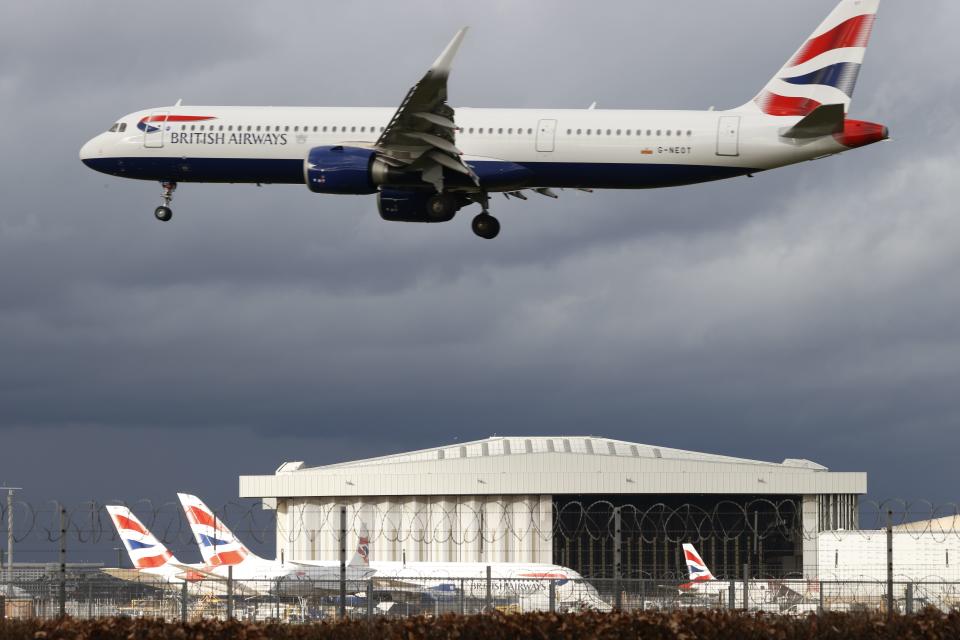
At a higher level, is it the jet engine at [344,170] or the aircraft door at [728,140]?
the aircraft door at [728,140]

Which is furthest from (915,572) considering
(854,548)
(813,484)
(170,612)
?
(170,612)

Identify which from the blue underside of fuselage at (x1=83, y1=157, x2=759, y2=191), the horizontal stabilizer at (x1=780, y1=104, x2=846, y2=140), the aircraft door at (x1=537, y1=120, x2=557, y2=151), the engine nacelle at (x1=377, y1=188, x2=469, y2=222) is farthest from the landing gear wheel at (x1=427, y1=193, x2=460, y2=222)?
the horizontal stabilizer at (x1=780, y1=104, x2=846, y2=140)

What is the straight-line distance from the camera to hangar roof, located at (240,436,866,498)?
315 ft

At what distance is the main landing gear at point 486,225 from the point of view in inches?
2211

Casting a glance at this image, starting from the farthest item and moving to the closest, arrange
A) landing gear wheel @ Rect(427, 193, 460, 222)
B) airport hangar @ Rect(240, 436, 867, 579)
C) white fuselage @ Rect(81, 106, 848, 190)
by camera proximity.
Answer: airport hangar @ Rect(240, 436, 867, 579)
landing gear wheel @ Rect(427, 193, 460, 222)
white fuselage @ Rect(81, 106, 848, 190)

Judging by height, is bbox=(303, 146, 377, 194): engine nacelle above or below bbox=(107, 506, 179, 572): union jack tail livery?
above

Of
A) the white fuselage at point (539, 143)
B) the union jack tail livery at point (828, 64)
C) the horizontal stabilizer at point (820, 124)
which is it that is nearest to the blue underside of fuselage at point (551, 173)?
the white fuselage at point (539, 143)

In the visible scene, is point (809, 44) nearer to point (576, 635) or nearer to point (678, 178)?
point (678, 178)

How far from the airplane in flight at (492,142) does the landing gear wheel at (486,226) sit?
0.16 ft

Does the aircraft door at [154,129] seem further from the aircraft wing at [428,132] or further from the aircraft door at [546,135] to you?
the aircraft door at [546,135]

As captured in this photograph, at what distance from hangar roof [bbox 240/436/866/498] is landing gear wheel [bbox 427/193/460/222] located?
43432mm

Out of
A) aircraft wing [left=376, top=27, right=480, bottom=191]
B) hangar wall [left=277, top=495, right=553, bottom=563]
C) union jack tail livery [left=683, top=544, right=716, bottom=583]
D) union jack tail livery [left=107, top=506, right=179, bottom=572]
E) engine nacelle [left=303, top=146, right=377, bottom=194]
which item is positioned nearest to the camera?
aircraft wing [left=376, top=27, right=480, bottom=191]

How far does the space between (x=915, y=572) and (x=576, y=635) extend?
168ft

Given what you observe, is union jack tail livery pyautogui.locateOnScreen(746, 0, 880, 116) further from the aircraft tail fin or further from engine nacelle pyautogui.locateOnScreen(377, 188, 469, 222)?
the aircraft tail fin
